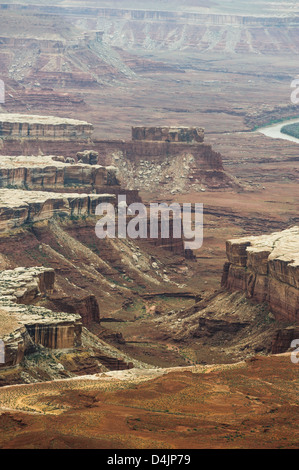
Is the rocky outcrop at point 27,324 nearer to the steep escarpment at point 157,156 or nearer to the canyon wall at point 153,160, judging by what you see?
the canyon wall at point 153,160

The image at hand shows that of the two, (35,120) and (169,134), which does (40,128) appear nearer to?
(35,120)

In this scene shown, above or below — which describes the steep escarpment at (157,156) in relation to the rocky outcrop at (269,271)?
above

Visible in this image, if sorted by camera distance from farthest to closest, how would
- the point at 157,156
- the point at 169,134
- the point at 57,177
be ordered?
1. the point at 169,134
2. the point at 157,156
3. the point at 57,177

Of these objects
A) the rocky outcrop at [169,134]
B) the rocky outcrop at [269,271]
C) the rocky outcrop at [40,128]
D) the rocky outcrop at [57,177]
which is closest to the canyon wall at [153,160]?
the rocky outcrop at [169,134]

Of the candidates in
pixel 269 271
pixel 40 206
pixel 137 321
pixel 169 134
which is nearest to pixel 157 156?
pixel 169 134

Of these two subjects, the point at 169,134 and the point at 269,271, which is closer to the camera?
the point at 269,271
